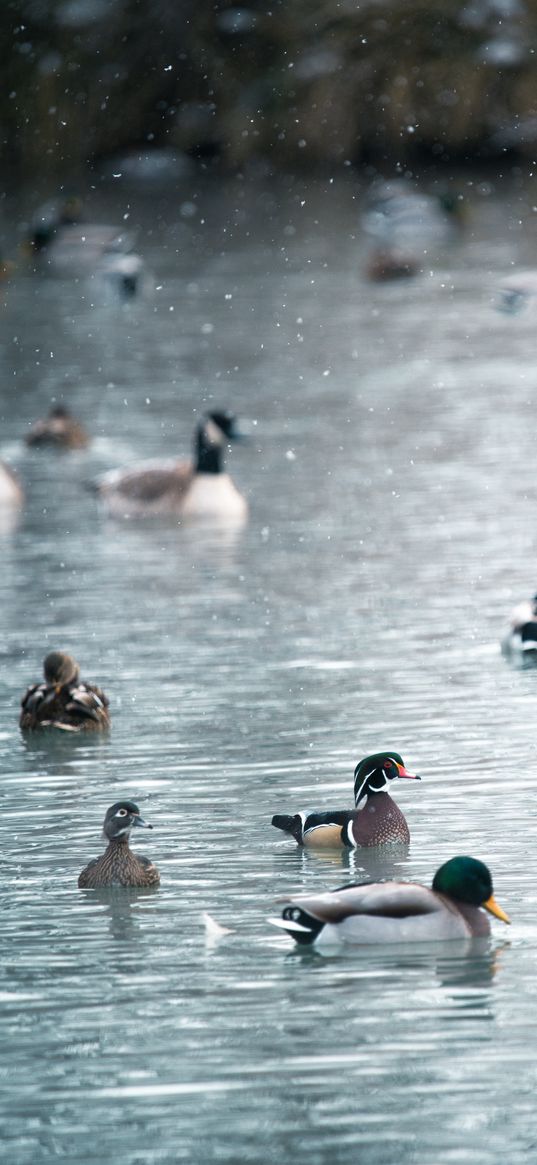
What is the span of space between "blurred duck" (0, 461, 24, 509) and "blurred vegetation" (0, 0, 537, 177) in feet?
121

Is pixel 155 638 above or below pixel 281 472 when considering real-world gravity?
below

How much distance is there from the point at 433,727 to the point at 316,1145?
548cm

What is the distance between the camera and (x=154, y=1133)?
7.16 meters

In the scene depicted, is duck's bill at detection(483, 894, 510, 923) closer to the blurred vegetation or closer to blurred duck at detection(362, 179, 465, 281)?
blurred duck at detection(362, 179, 465, 281)

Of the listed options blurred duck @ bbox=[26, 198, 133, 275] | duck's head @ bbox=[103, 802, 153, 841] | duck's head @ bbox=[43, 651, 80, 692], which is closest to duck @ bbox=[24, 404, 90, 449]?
duck's head @ bbox=[43, 651, 80, 692]

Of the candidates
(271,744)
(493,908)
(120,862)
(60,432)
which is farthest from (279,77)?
(493,908)

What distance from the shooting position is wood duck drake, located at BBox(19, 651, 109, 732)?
41.4ft

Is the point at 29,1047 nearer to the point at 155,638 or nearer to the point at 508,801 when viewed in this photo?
the point at 508,801

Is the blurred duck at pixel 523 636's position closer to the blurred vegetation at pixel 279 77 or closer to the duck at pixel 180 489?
the duck at pixel 180 489

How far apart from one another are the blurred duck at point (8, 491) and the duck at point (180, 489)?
73 centimetres

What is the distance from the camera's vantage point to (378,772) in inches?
409

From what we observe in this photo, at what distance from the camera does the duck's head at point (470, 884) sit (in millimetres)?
8734

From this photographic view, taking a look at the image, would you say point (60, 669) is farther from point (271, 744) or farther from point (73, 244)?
point (73, 244)

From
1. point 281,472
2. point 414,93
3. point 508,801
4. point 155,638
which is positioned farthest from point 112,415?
point 414,93
